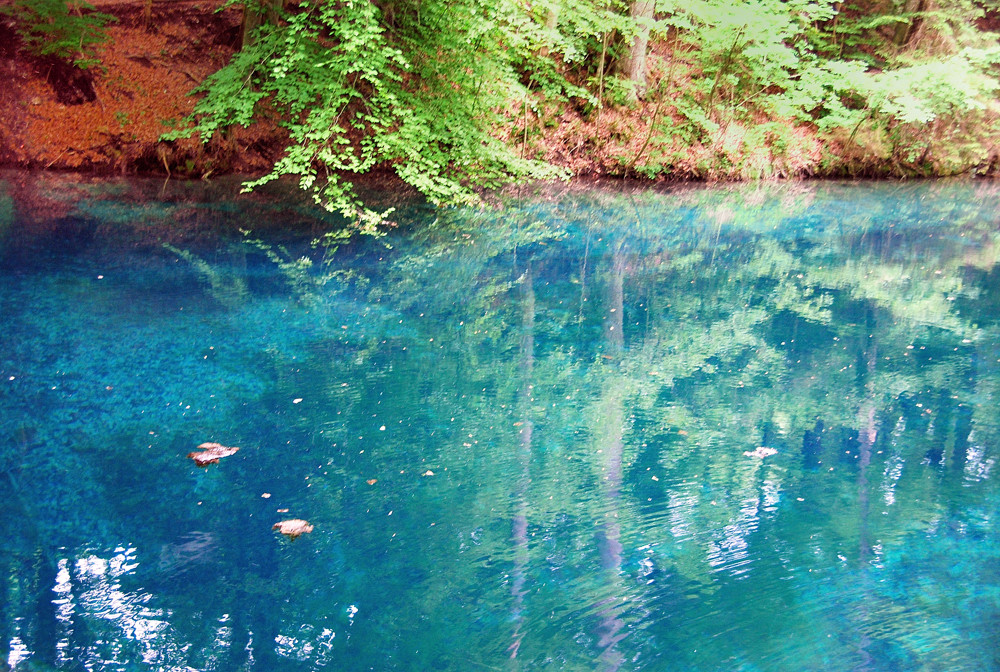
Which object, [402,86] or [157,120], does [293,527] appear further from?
[157,120]

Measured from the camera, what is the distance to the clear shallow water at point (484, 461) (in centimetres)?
334

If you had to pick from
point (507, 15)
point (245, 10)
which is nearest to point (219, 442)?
point (507, 15)

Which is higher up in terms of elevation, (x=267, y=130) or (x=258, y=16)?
(x=258, y=16)

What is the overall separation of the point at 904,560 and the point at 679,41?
1593 cm

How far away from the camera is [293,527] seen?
396 cm

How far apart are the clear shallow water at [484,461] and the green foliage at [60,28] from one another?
17.2ft

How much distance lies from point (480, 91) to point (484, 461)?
7.17 metres

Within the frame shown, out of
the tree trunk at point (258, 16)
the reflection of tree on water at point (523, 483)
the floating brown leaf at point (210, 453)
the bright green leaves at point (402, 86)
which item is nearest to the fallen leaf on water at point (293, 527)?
the floating brown leaf at point (210, 453)

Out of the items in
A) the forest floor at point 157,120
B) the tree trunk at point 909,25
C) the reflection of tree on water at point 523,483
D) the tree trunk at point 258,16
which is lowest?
the reflection of tree on water at point 523,483

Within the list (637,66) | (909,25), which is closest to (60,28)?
(637,66)

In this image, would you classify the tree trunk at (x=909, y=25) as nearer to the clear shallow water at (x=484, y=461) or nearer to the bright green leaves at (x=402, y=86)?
the clear shallow water at (x=484, y=461)

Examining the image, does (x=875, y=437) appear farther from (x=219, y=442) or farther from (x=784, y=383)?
(x=219, y=442)

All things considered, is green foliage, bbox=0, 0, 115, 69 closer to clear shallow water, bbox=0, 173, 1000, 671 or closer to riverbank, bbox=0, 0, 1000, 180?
riverbank, bbox=0, 0, 1000, 180

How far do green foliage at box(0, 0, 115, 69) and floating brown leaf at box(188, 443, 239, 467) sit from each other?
1155cm
